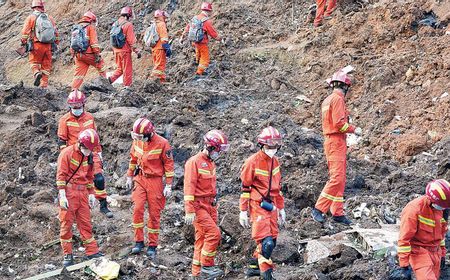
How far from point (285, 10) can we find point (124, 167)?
8815mm

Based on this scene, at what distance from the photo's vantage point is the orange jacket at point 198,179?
31.3ft

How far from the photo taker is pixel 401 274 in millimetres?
8523

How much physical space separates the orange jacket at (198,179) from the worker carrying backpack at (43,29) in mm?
8069

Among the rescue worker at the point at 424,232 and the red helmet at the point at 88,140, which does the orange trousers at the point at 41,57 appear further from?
the rescue worker at the point at 424,232

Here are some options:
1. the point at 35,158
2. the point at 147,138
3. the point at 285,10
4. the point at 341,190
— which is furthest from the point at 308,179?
the point at 285,10

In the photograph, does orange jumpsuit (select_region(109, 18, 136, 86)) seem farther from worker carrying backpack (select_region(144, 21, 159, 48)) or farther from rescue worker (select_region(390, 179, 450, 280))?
rescue worker (select_region(390, 179, 450, 280))

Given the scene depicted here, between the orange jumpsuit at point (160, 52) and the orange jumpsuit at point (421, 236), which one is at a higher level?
the orange jumpsuit at point (160, 52)

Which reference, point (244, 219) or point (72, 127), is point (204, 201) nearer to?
point (244, 219)

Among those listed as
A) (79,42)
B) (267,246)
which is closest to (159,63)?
(79,42)

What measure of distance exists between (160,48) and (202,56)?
1008 mm

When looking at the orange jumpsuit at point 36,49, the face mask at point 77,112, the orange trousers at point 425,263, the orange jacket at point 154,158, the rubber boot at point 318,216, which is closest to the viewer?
the orange trousers at point 425,263

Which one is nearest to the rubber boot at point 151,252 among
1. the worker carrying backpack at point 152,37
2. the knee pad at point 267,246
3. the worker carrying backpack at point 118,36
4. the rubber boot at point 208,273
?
the rubber boot at point 208,273

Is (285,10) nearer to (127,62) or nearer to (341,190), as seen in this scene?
(127,62)

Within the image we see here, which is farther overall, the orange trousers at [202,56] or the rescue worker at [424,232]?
the orange trousers at [202,56]
